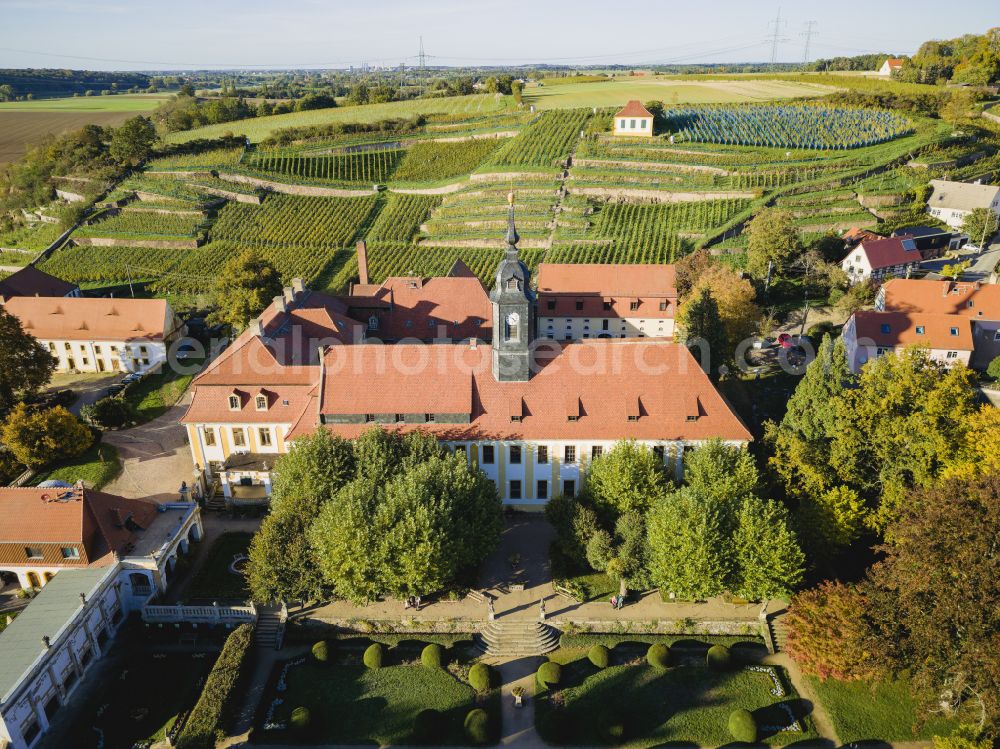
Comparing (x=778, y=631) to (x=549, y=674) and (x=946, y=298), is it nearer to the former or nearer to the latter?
(x=549, y=674)

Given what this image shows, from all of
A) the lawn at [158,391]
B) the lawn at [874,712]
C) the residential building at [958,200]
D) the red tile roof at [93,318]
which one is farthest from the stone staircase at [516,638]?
the residential building at [958,200]

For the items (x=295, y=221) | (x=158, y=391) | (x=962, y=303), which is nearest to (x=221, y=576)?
(x=158, y=391)

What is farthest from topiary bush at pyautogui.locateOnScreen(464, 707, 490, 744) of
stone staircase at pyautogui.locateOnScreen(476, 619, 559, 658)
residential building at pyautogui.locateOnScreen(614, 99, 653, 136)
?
residential building at pyautogui.locateOnScreen(614, 99, 653, 136)

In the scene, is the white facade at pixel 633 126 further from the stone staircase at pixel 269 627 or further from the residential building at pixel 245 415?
the stone staircase at pixel 269 627

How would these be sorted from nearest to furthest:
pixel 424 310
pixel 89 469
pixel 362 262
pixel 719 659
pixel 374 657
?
1. pixel 719 659
2. pixel 374 657
3. pixel 89 469
4. pixel 424 310
5. pixel 362 262

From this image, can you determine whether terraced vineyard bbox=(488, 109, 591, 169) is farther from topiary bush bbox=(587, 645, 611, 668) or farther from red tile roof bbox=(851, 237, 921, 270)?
topiary bush bbox=(587, 645, 611, 668)

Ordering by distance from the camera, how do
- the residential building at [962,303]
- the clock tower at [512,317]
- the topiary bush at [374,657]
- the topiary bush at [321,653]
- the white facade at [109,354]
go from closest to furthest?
the topiary bush at [374,657]
the topiary bush at [321,653]
the clock tower at [512,317]
the residential building at [962,303]
the white facade at [109,354]

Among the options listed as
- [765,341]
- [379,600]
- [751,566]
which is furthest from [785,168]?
[379,600]
